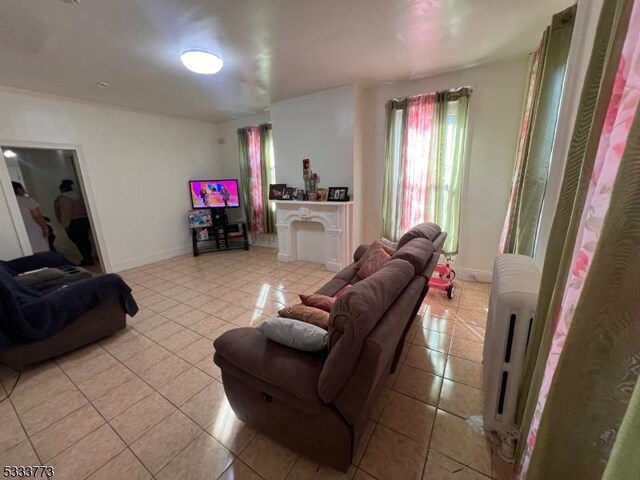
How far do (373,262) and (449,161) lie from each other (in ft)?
6.44

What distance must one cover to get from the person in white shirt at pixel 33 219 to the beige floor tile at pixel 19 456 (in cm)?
357

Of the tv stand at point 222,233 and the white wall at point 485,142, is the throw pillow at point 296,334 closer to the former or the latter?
the white wall at point 485,142

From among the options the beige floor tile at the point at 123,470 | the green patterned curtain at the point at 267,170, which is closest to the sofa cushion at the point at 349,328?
the beige floor tile at the point at 123,470

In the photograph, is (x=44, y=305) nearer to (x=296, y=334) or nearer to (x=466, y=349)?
(x=296, y=334)

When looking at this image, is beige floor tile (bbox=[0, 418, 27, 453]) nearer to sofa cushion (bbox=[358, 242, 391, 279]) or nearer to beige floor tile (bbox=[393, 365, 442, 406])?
beige floor tile (bbox=[393, 365, 442, 406])

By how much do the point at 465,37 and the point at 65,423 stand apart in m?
4.40

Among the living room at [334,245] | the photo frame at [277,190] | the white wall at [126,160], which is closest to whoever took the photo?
the living room at [334,245]

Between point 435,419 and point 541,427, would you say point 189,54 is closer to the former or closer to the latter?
point 541,427

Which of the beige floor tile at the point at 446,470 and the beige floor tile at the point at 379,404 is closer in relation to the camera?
the beige floor tile at the point at 446,470

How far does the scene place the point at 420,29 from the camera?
2.22 metres

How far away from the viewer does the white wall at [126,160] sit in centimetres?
341

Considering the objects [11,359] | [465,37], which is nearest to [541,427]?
[465,37]

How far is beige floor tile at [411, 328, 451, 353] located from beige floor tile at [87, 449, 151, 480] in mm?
2105

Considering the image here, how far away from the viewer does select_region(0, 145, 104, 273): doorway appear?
4.52 meters
